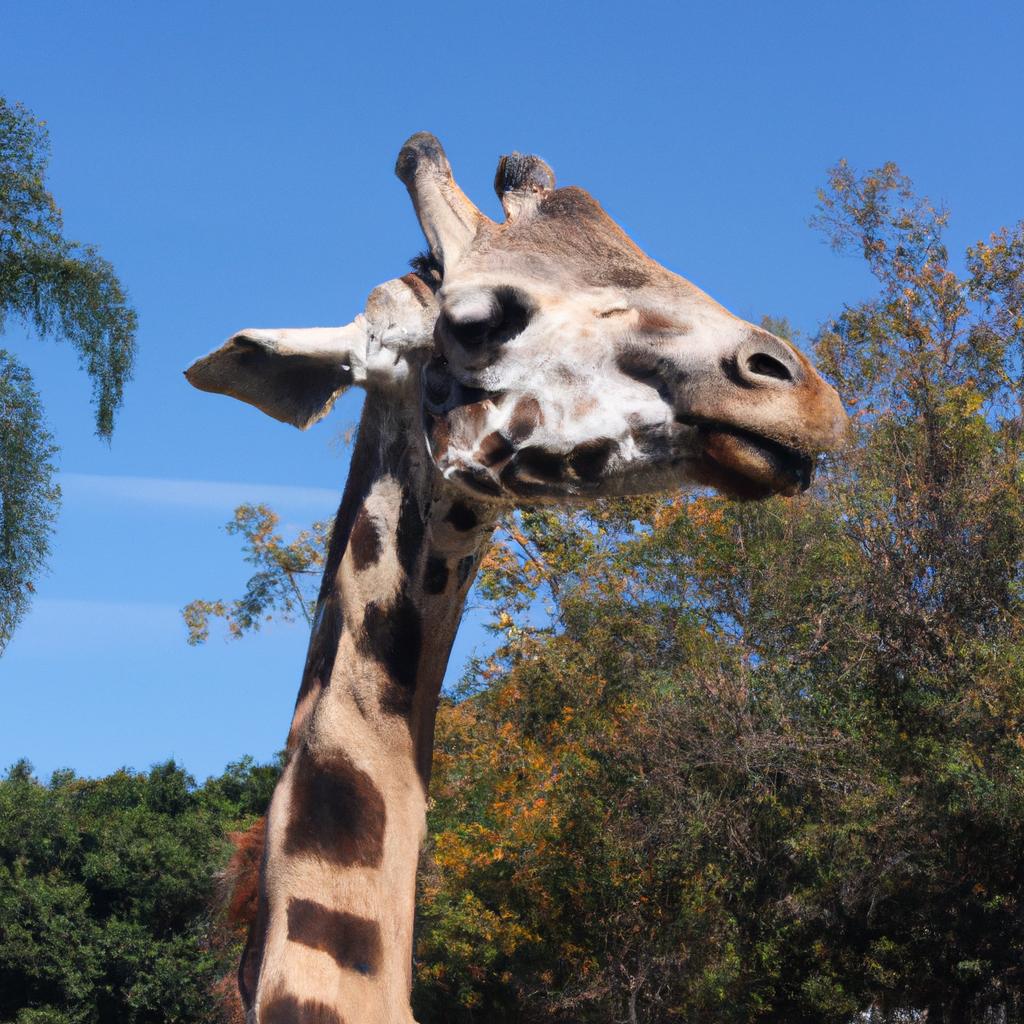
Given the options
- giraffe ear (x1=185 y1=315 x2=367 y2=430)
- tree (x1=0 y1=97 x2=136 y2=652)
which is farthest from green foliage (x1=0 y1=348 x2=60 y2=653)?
giraffe ear (x1=185 y1=315 x2=367 y2=430)

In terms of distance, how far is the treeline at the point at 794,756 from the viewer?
1443cm

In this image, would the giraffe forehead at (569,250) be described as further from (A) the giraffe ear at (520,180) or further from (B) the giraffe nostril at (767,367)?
(B) the giraffe nostril at (767,367)

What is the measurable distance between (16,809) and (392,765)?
913 inches

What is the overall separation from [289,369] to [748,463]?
4.41ft

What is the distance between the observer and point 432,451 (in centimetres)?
361

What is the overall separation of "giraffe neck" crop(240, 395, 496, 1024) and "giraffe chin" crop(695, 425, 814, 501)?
63 centimetres

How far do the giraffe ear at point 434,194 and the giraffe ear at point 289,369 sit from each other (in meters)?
0.34

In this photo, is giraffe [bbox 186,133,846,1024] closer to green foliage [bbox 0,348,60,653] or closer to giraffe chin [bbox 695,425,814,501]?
giraffe chin [bbox 695,425,814,501]

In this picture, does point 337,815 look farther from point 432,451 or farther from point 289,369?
point 289,369

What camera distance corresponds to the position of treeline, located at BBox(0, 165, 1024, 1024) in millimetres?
14430

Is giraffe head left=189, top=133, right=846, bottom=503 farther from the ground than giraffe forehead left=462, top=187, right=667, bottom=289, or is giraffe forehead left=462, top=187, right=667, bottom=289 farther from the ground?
giraffe forehead left=462, top=187, right=667, bottom=289

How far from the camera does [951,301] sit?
58.9ft

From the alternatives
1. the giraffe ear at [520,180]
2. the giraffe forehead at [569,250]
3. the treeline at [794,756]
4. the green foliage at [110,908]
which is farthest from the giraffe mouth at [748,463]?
the green foliage at [110,908]

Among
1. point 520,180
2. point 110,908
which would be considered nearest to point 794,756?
point 520,180
